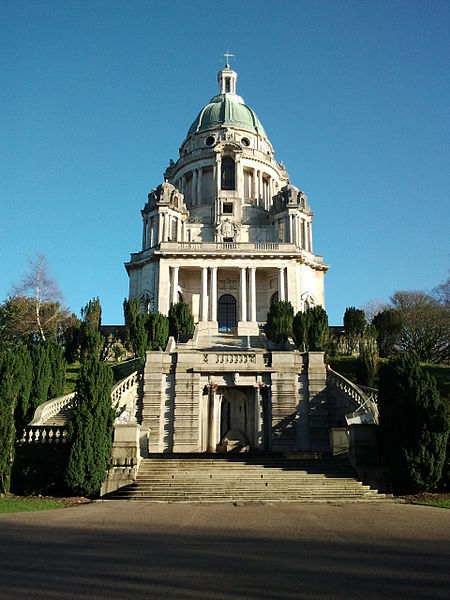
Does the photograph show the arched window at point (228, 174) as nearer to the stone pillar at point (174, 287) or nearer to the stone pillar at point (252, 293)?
the stone pillar at point (252, 293)

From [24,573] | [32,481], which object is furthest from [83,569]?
[32,481]

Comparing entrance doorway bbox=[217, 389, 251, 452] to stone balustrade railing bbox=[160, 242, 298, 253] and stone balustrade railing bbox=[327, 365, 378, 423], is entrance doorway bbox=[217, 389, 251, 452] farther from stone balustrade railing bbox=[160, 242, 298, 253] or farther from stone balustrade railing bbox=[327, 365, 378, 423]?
stone balustrade railing bbox=[160, 242, 298, 253]

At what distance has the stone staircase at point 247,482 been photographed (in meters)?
18.1

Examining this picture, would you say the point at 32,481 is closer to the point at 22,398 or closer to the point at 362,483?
the point at 22,398

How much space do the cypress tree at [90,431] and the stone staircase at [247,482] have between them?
3.47 feet

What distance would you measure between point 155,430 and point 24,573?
785 inches

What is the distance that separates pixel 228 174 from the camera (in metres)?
72.7

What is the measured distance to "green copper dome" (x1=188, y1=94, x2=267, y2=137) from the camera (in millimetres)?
78312

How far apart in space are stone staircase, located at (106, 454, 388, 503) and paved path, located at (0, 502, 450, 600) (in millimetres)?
3434

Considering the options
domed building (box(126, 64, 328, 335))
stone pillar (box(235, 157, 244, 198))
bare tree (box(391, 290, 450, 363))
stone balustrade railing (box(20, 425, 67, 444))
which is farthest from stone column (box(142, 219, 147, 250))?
stone balustrade railing (box(20, 425, 67, 444))

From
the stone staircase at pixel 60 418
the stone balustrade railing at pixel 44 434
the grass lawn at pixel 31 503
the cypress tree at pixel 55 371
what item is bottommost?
the grass lawn at pixel 31 503

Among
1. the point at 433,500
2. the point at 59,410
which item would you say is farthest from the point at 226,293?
the point at 433,500

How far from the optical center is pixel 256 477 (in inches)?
773

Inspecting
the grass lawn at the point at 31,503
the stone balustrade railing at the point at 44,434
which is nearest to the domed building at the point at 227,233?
the stone balustrade railing at the point at 44,434
